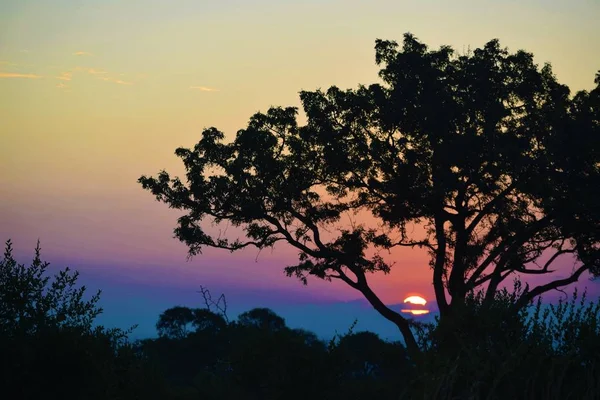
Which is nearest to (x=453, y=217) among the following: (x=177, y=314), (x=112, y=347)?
(x=112, y=347)

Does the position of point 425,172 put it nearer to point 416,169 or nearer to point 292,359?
point 416,169

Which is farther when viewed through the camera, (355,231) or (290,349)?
(355,231)

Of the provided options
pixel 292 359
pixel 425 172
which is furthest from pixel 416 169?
pixel 292 359

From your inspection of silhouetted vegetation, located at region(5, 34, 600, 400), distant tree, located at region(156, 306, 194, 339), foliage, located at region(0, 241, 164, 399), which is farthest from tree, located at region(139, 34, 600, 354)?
distant tree, located at region(156, 306, 194, 339)

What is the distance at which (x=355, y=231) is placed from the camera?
35.4 m

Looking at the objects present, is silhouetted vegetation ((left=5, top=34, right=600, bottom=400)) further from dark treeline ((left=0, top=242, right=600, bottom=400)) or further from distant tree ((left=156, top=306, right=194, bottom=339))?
distant tree ((left=156, top=306, right=194, bottom=339))

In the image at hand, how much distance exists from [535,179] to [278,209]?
11.6m

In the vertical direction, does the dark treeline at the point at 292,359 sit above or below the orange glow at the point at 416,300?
below

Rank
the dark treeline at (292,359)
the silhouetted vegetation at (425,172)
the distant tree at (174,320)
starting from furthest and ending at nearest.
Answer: the distant tree at (174,320) < the silhouetted vegetation at (425,172) < the dark treeline at (292,359)

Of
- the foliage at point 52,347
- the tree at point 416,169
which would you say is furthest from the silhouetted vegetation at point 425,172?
the foliage at point 52,347

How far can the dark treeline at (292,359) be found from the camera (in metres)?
14.3

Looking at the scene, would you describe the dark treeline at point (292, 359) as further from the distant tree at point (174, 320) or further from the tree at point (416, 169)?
the distant tree at point (174, 320)

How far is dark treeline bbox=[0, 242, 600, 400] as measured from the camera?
14.3 m

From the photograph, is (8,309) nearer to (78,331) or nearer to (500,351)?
(78,331)
